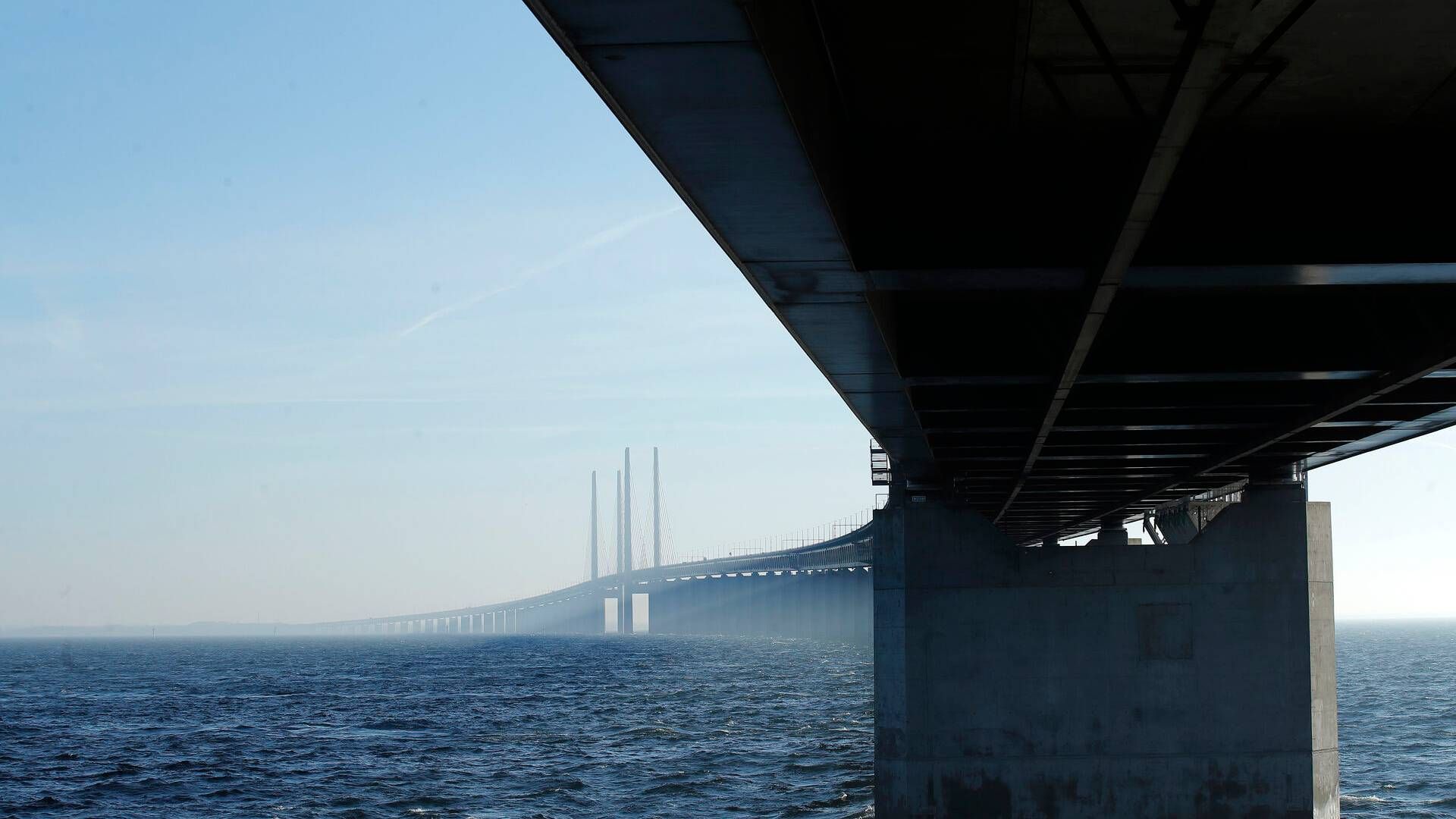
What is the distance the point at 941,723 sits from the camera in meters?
36.4

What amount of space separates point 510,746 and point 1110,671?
105 feet

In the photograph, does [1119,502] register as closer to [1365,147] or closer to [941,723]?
[941,723]

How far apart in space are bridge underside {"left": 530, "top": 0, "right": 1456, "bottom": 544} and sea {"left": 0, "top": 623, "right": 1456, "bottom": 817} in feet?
89.1

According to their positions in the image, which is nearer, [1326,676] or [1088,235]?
[1088,235]

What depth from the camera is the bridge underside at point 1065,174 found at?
7.59 metres

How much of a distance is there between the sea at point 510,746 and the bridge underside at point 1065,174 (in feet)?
89.1

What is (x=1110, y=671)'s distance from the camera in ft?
120

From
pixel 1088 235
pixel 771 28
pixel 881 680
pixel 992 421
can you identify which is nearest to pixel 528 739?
pixel 881 680

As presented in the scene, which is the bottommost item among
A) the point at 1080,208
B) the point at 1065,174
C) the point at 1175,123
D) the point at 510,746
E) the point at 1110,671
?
the point at 510,746

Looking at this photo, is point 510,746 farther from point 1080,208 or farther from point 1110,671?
point 1080,208

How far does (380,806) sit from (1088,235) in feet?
124

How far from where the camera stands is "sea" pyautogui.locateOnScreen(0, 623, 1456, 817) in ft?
148

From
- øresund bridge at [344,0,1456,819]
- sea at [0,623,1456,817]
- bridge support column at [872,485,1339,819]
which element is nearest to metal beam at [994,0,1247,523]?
øresund bridge at [344,0,1456,819]

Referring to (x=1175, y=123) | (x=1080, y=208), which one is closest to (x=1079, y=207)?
(x=1080, y=208)
